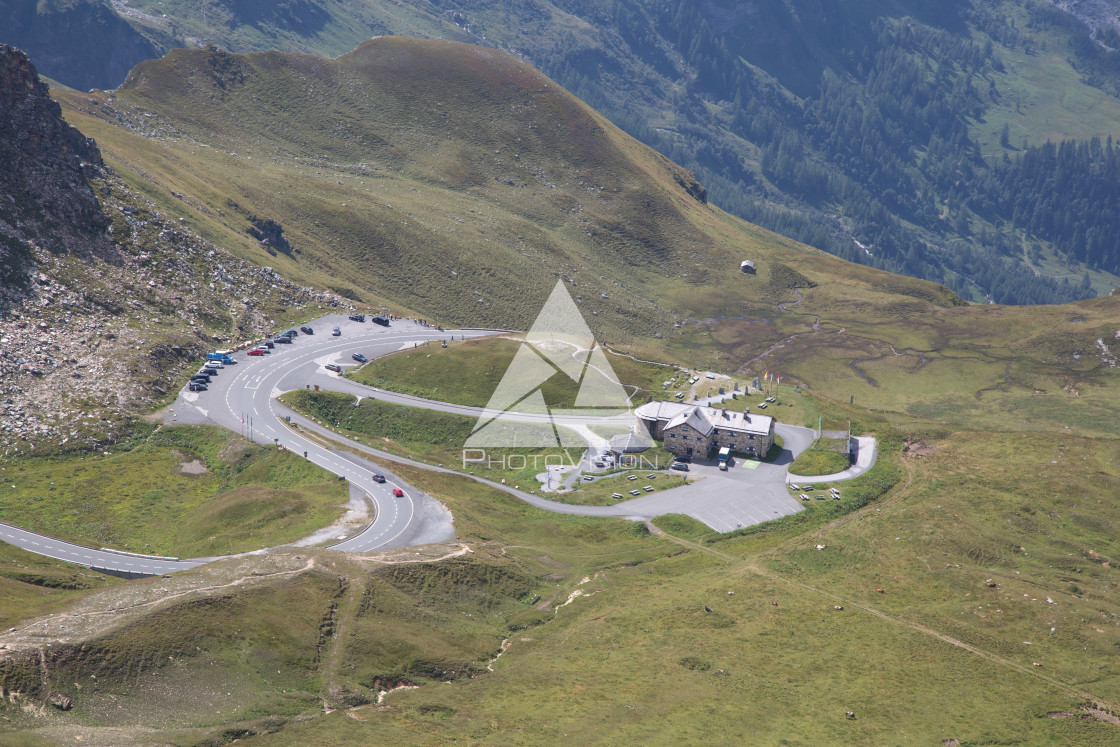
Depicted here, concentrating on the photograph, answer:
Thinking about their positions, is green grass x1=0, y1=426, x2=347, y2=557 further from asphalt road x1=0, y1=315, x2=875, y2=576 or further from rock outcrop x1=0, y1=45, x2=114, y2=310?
rock outcrop x1=0, y1=45, x2=114, y2=310

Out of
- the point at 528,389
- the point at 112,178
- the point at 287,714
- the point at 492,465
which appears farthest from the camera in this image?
the point at 112,178

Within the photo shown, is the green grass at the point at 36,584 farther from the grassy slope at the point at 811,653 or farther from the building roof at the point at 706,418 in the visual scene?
the building roof at the point at 706,418

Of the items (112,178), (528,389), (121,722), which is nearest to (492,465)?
(528,389)

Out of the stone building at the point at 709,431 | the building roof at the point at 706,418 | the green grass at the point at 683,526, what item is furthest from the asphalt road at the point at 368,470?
the building roof at the point at 706,418

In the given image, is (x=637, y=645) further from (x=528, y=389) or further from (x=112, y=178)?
(x=112, y=178)

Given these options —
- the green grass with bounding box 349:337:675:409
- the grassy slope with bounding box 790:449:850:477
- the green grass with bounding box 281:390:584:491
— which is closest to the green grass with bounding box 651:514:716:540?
the grassy slope with bounding box 790:449:850:477

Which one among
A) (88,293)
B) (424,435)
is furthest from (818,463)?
(88,293)
